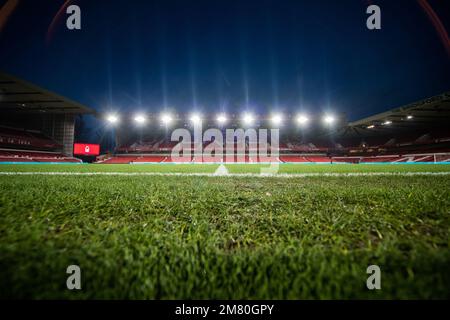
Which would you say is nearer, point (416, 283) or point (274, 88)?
point (416, 283)

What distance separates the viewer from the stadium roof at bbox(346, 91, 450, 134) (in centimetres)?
1865

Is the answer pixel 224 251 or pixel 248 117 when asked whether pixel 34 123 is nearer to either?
pixel 248 117

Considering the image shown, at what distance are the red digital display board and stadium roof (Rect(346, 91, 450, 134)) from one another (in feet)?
140

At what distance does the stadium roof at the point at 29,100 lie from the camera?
18.8 meters

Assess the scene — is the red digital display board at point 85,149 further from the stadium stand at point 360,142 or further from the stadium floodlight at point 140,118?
the stadium floodlight at point 140,118

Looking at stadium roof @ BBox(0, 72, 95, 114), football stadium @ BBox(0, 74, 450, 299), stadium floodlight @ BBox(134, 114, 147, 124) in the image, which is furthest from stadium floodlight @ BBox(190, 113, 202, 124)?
football stadium @ BBox(0, 74, 450, 299)

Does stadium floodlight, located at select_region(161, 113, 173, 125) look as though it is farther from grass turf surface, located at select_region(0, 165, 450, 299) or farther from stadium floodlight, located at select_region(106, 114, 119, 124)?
grass turf surface, located at select_region(0, 165, 450, 299)

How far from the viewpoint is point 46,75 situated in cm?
3284

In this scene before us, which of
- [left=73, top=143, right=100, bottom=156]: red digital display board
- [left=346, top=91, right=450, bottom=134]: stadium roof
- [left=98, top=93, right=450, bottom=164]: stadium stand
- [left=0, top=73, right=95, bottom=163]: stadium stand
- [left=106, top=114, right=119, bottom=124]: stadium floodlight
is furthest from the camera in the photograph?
[left=73, top=143, right=100, bottom=156]: red digital display board

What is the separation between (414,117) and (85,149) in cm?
4857

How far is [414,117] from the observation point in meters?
23.8
